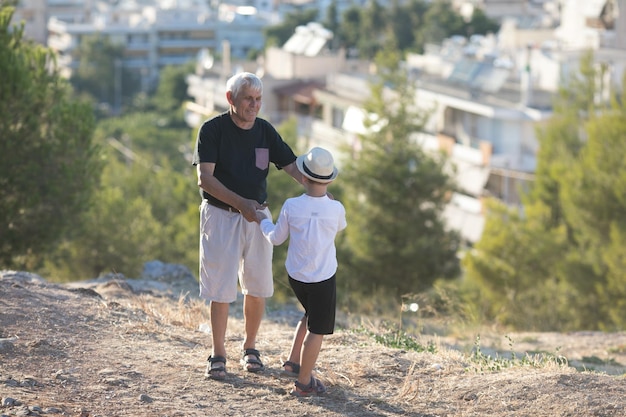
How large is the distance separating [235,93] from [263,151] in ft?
1.23

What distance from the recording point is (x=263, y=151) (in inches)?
275

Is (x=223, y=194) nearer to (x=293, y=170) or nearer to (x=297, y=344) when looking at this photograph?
(x=293, y=170)

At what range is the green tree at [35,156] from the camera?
1672 cm

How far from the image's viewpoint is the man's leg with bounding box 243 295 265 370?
7.16m

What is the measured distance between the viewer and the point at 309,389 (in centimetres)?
678

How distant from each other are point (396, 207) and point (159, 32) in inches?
3600

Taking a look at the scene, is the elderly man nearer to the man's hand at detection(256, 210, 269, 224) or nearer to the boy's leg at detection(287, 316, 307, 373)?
the man's hand at detection(256, 210, 269, 224)

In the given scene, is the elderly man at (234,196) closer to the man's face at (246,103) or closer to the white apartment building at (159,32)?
the man's face at (246,103)

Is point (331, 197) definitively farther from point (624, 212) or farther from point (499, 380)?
point (624, 212)

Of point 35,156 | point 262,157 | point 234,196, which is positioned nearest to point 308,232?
point 234,196

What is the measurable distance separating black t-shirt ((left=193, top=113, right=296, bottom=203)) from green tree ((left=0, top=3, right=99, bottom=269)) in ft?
32.5

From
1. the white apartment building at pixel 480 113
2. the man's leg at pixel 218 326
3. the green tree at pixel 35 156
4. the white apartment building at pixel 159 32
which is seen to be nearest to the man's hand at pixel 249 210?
the man's leg at pixel 218 326

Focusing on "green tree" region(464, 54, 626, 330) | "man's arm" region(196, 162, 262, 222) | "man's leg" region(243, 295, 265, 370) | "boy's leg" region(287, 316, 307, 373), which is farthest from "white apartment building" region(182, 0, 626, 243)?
"man's arm" region(196, 162, 262, 222)

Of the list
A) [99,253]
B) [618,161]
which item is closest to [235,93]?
[618,161]
